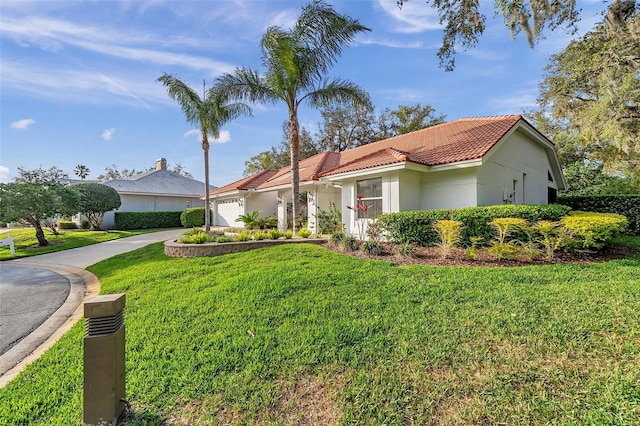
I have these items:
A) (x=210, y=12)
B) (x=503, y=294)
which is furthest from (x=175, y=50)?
(x=503, y=294)

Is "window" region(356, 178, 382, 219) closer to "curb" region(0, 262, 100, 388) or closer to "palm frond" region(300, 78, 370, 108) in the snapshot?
"palm frond" region(300, 78, 370, 108)

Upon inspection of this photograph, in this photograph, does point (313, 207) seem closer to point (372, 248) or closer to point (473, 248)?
point (372, 248)

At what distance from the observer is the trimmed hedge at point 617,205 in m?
12.0

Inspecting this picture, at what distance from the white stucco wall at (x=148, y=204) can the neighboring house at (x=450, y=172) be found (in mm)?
20791

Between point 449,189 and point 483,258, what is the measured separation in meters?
3.87

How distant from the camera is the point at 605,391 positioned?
98.3 inches

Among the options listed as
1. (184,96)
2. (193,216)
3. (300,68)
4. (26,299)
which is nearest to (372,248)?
(300,68)

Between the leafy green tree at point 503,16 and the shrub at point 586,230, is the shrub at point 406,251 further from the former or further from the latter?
the leafy green tree at point 503,16

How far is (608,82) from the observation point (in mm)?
10750

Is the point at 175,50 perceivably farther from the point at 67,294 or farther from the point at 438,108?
the point at 438,108

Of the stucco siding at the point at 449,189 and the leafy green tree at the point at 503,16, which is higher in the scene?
the leafy green tree at the point at 503,16


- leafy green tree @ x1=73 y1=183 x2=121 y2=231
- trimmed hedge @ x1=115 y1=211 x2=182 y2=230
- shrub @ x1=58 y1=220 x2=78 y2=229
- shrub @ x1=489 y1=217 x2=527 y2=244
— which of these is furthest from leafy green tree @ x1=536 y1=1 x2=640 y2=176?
shrub @ x1=58 y1=220 x2=78 y2=229

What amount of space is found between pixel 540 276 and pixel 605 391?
11.1ft

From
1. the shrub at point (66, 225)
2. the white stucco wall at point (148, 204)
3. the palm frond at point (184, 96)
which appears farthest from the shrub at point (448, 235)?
the shrub at point (66, 225)
